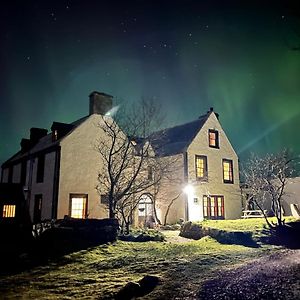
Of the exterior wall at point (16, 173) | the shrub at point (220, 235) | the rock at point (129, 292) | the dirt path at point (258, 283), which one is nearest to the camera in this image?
the dirt path at point (258, 283)

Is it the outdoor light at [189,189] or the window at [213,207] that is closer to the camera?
the outdoor light at [189,189]

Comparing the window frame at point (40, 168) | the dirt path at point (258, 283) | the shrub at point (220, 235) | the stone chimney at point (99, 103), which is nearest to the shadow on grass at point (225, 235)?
the shrub at point (220, 235)

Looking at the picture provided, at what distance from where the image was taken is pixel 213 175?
27203mm

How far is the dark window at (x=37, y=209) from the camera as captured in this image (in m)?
22.5

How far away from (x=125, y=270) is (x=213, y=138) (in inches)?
768

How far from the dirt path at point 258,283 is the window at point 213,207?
1619 cm

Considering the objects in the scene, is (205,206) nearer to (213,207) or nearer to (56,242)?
(213,207)

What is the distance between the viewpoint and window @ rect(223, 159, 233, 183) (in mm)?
28448

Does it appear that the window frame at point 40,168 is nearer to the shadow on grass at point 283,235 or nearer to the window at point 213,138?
the window at point 213,138

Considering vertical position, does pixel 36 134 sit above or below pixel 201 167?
above

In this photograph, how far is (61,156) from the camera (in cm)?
2138

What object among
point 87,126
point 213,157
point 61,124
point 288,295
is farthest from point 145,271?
point 213,157

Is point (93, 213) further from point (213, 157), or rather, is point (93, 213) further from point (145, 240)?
point (213, 157)

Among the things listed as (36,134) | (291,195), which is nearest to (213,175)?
(291,195)
